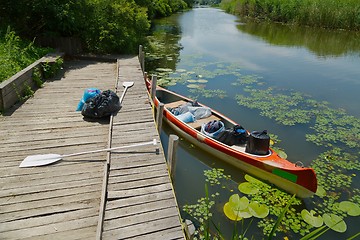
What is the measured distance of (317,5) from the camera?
2425cm

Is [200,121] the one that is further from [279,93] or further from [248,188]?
[279,93]

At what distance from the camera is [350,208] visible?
487cm

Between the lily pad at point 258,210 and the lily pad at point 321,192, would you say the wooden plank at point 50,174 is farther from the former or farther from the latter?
the lily pad at point 321,192

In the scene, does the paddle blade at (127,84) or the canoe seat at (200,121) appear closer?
the canoe seat at (200,121)

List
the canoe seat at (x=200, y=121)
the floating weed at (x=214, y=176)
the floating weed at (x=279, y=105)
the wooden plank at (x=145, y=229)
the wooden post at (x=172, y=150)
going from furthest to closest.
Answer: the floating weed at (x=279, y=105), the canoe seat at (x=200, y=121), the floating weed at (x=214, y=176), the wooden post at (x=172, y=150), the wooden plank at (x=145, y=229)

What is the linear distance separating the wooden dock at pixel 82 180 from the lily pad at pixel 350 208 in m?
3.12

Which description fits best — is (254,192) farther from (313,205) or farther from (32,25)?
(32,25)

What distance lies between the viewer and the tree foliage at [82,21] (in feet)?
30.9

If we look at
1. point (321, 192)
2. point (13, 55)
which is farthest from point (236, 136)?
point (13, 55)

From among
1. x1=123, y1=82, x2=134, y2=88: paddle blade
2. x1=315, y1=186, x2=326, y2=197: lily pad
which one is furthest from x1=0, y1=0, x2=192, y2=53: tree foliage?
x1=315, y1=186, x2=326, y2=197: lily pad

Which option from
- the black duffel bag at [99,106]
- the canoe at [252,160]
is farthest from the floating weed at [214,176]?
the black duffel bag at [99,106]

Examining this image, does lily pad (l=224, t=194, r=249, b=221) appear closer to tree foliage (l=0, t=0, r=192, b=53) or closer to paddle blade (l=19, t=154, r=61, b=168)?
paddle blade (l=19, t=154, r=61, b=168)

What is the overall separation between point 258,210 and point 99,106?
11.2 ft

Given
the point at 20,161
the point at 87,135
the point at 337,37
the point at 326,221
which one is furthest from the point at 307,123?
the point at 337,37
